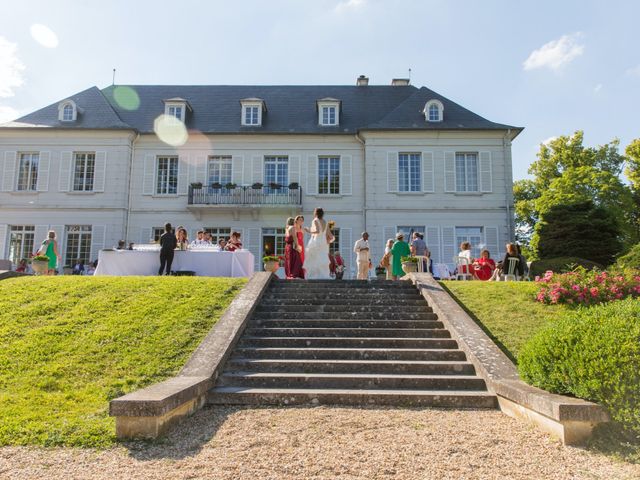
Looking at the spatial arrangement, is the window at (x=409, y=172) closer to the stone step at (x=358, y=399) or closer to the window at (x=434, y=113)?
the window at (x=434, y=113)

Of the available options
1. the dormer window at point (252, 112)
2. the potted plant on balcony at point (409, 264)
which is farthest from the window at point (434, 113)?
the potted plant on balcony at point (409, 264)

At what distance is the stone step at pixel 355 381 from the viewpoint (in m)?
6.11

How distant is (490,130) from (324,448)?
2064 centimetres

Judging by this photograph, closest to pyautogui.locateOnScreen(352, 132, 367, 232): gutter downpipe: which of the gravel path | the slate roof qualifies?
the slate roof

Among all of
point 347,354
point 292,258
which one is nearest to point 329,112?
Answer: point 292,258

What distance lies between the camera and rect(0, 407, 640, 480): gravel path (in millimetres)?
3793

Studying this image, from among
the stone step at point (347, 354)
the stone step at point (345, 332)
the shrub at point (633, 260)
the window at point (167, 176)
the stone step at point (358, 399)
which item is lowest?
the stone step at point (358, 399)

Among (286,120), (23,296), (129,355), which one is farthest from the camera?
(286,120)

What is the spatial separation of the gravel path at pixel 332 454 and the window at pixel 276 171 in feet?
60.7

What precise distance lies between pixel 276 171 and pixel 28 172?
11.1 meters

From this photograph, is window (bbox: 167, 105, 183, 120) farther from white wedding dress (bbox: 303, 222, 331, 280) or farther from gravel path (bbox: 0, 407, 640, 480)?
gravel path (bbox: 0, 407, 640, 480)

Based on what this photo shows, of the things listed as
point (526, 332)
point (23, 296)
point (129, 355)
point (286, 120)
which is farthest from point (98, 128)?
point (526, 332)

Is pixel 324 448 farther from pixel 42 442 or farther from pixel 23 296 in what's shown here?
pixel 23 296

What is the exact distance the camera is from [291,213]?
73.2ft
